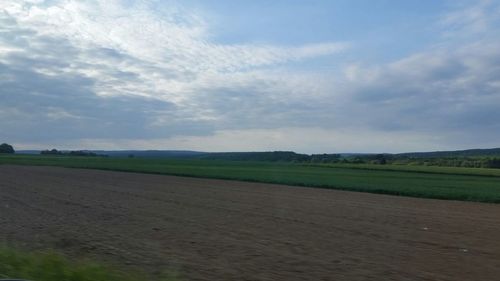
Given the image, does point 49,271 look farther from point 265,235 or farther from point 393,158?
point 393,158

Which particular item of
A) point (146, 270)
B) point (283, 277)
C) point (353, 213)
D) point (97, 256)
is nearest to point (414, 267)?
point (283, 277)

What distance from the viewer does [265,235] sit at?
17.7m

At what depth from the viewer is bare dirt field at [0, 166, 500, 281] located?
12734 millimetres

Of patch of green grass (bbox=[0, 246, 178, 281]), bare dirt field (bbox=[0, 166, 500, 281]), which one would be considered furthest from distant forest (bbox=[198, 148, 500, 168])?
patch of green grass (bbox=[0, 246, 178, 281])

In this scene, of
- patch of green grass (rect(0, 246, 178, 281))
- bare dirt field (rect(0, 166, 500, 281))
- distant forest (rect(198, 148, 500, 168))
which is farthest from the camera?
distant forest (rect(198, 148, 500, 168))

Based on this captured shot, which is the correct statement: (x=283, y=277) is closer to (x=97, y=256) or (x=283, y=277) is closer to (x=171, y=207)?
(x=97, y=256)

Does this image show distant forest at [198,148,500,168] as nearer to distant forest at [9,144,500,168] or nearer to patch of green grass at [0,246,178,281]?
distant forest at [9,144,500,168]

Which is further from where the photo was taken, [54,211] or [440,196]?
[440,196]

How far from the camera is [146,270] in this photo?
38.0 ft

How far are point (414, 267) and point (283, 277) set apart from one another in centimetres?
323

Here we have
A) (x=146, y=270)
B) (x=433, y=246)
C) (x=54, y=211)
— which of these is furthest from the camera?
(x=54, y=211)

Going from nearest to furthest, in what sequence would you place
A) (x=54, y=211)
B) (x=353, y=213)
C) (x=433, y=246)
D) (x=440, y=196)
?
(x=433, y=246), (x=54, y=211), (x=353, y=213), (x=440, y=196)

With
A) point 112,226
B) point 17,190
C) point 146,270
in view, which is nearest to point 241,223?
point 112,226

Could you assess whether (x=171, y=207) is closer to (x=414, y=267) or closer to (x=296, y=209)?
(x=296, y=209)
